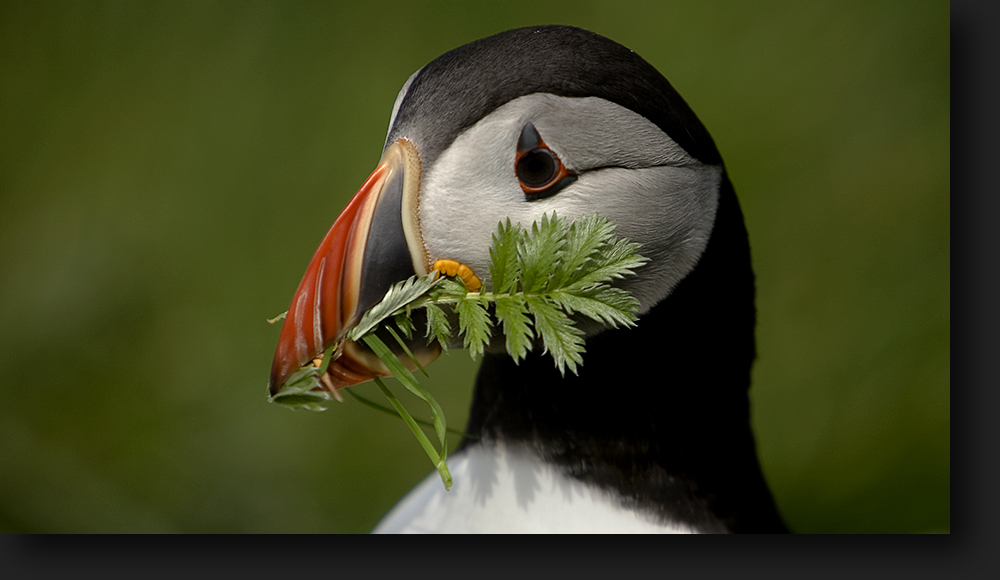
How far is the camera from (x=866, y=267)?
2219 millimetres

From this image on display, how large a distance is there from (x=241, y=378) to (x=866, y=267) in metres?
2.20

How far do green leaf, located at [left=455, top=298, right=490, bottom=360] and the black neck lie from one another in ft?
0.82

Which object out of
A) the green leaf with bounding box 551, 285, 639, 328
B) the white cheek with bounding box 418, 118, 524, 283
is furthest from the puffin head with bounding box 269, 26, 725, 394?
the green leaf with bounding box 551, 285, 639, 328

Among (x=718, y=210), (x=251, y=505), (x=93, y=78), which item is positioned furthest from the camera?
(x=251, y=505)

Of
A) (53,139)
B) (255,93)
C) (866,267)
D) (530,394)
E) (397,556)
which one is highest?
(255,93)

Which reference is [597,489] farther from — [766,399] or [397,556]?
[766,399]

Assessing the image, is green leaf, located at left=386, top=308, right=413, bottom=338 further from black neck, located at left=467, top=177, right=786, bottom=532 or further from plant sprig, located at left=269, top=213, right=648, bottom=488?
black neck, located at left=467, top=177, right=786, bottom=532

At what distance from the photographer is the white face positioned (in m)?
1.19

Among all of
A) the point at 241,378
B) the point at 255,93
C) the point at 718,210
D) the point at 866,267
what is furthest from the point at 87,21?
the point at 866,267

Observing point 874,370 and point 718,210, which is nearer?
point 718,210

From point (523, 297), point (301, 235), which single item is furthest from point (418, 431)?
point (301, 235)

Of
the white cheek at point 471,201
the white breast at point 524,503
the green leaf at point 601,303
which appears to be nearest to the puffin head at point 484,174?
the white cheek at point 471,201

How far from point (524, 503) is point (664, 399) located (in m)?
0.34

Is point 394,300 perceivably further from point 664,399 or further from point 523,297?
point 664,399
